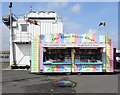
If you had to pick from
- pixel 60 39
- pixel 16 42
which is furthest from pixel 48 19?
pixel 60 39

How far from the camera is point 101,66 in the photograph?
85.1 feet

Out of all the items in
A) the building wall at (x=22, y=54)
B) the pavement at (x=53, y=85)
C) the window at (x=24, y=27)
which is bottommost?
the pavement at (x=53, y=85)

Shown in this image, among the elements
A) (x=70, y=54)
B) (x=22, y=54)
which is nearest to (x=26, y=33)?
(x=22, y=54)

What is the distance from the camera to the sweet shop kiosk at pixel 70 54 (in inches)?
1016

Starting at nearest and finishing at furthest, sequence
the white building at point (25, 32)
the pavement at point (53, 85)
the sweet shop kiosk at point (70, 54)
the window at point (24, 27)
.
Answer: the pavement at point (53, 85) → the sweet shop kiosk at point (70, 54) → the white building at point (25, 32) → the window at point (24, 27)

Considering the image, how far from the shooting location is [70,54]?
26.3 meters

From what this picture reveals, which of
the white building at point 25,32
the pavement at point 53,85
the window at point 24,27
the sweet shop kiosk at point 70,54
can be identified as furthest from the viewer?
the window at point 24,27

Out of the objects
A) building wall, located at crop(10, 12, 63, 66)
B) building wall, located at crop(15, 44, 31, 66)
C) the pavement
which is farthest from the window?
the pavement

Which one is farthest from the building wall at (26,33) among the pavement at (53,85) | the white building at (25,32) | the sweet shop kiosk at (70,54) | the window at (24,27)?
the pavement at (53,85)

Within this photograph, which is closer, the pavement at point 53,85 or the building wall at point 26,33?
the pavement at point 53,85

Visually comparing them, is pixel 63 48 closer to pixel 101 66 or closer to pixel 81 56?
pixel 81 56

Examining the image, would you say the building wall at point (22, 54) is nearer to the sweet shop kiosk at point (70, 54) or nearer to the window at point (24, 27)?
the window at point (24, 27)

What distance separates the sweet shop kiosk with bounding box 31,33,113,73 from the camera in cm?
2581

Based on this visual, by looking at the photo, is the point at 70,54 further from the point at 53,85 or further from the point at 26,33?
the point at 53,85
